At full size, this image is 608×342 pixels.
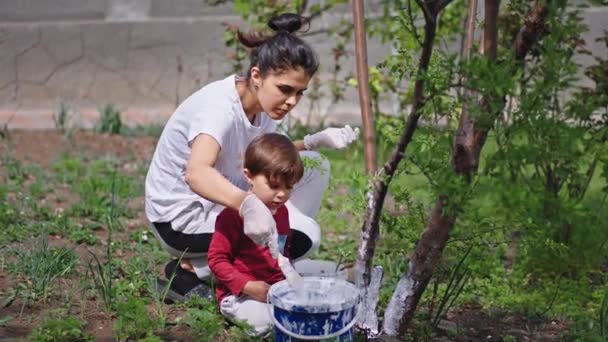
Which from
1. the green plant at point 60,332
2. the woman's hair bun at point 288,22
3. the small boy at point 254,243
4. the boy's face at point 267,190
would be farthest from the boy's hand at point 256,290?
the woman's hair bun at point 288,22

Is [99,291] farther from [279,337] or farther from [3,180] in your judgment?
[3,180]

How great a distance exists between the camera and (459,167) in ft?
8.45

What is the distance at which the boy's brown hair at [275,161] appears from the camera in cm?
286

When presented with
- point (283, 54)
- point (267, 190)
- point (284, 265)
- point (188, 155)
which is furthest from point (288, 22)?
point (284, 265)

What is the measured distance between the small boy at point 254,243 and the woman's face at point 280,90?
0.24 metres

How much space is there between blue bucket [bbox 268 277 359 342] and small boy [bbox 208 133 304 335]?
0.23m

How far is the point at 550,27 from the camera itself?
7.84ft

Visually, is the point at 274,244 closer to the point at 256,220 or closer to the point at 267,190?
the point at 256,220

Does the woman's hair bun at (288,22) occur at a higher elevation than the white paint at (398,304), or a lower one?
higher

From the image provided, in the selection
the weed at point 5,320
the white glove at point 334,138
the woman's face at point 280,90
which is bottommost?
the weed at point 5,320

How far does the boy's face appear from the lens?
290 cm

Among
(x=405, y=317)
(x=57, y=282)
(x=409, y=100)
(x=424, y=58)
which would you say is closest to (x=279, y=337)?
(x=405, y=317)

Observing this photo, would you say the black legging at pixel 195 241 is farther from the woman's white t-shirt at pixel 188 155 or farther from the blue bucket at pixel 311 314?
the blue bucket at pixel 311 314

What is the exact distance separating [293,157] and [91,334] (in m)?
0.85
